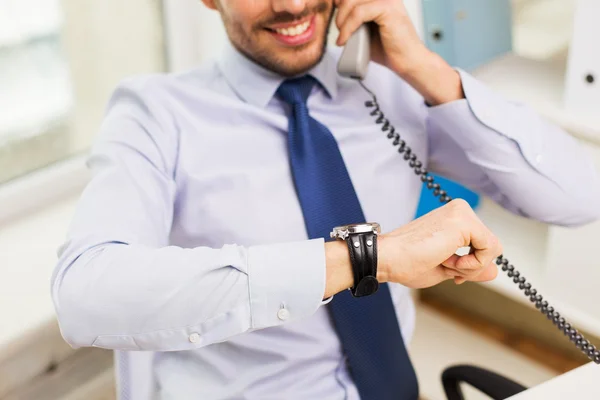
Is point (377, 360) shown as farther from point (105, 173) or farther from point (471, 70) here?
point (471, 70)

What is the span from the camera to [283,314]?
891 millimetres

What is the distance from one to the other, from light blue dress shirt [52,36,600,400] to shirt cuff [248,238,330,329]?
8cm

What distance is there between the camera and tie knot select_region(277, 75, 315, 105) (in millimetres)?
1170

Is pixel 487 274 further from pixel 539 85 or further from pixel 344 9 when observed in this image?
pixel 539 85

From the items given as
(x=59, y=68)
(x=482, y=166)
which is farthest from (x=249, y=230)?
(x=59, y=68)

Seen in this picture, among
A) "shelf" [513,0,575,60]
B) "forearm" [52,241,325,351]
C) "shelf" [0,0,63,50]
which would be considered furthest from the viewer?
"shelf" [513,0,575,60]

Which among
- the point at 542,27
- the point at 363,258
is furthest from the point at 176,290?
the point at 542,27

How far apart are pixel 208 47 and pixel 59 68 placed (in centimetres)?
39

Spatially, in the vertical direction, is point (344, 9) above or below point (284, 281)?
above

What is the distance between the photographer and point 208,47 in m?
1.90

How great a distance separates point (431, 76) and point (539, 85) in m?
Answer: 0.49

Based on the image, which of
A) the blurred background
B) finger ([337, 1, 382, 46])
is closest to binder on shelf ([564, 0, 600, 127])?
the blurred background

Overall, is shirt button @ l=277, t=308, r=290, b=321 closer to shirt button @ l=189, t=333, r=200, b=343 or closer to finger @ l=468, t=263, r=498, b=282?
shirt button @ l=189, t=333, r=200, b=343

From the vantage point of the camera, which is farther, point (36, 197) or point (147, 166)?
point (36, 197)
